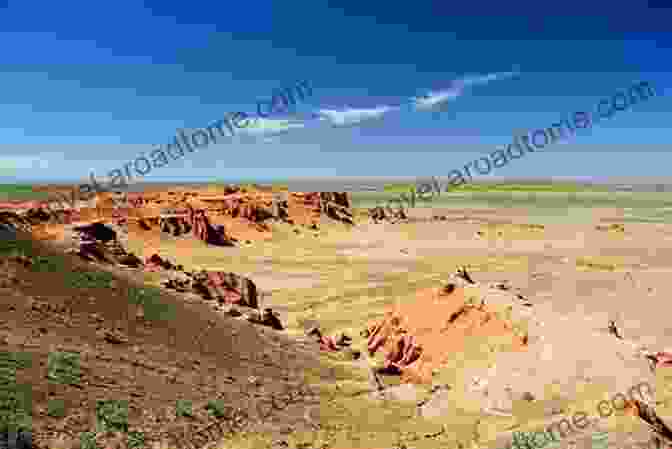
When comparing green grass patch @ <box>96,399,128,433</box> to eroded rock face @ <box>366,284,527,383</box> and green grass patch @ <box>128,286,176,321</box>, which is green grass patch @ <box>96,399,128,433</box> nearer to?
green grass patch @ <box>128,286,176,321</box>

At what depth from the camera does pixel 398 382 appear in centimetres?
1670

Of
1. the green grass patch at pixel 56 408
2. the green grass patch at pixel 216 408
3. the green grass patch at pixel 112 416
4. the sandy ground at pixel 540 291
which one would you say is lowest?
the sandy ground at pixel 540 291

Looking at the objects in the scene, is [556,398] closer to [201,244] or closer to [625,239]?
[201,244]

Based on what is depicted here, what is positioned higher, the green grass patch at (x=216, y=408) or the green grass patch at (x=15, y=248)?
the green grass patch at (x=15, y=248)

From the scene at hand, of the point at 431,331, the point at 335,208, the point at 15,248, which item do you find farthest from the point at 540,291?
the point at 335,208

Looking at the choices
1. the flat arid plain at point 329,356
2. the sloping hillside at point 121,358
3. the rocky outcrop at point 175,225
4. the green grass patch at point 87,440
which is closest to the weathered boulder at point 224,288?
the flat arid plain at point 329,356

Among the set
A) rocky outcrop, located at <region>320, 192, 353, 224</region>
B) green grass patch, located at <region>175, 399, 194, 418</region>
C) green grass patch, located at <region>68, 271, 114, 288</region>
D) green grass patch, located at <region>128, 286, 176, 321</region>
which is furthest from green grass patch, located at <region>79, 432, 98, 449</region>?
rocky outcrop, located at <region>320, 192, 353, 224</region>

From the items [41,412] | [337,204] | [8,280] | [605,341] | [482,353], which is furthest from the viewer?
[337,204]

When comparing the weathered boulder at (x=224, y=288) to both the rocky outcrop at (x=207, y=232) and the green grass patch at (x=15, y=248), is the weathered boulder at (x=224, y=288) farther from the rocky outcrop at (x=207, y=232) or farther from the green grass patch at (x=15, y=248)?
the rocky outcrop at (x=207, y=232)

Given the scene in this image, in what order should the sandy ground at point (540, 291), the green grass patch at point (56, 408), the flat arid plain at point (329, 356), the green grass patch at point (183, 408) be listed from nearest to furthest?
the green grass patch at point (56, 408) → the flat arid plain at point (329, 356) → the green grass patch at point (183, 408) → the sandy ground at point (540, 291)

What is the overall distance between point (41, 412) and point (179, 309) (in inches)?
376

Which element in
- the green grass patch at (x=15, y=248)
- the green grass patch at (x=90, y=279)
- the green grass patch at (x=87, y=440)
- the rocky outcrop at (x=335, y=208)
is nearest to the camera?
the green grass patch at (x=87, y=440)

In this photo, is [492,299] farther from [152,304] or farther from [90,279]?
[90,279]

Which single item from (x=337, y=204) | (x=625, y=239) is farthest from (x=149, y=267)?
(x=337, y=204)
